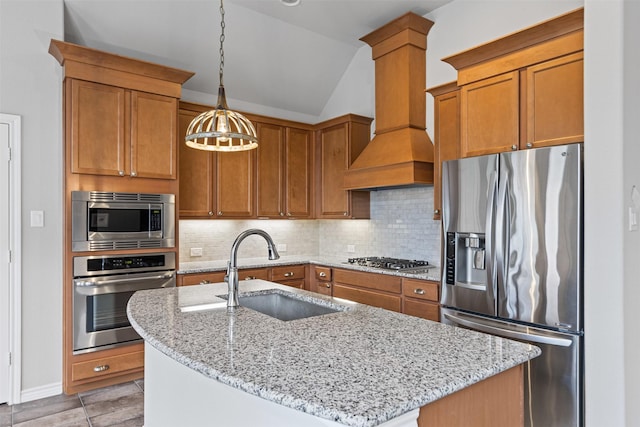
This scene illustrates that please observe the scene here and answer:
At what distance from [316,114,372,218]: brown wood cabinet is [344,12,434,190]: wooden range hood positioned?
335mm

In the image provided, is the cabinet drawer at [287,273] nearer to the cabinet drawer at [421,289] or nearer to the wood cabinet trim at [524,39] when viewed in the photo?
the cabinet drawer at [421,289]

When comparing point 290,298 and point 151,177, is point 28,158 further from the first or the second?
point 290,298

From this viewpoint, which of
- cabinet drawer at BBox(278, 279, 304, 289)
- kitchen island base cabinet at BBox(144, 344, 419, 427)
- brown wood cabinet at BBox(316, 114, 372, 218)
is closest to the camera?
kitchen island base cabinet at BBox(144, 344, 419, 427)

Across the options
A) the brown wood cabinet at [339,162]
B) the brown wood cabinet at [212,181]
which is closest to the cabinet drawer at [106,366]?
the brown wood cabinet at [212,181]

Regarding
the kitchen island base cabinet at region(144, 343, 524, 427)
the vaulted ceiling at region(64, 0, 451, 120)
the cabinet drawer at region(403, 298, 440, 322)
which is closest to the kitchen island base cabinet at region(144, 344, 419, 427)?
the kitchen island base cabinet at region(144, 343, 524, 427)

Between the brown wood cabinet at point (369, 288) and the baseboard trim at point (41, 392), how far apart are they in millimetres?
2510

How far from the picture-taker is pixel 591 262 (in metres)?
2.25

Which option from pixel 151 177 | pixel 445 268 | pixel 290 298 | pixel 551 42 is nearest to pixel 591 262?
pixel 445 268

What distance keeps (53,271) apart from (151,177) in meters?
1.05

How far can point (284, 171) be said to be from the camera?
483 cm

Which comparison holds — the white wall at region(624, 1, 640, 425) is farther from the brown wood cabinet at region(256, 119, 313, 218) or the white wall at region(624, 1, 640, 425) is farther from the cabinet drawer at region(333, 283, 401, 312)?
the brown wood cabinet at region(256, 119, 313, 218)

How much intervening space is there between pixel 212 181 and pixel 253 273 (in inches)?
40.8

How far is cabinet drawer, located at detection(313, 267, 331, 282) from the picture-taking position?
4350 mm

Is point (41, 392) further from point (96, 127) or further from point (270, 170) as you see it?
point (270, 170)
